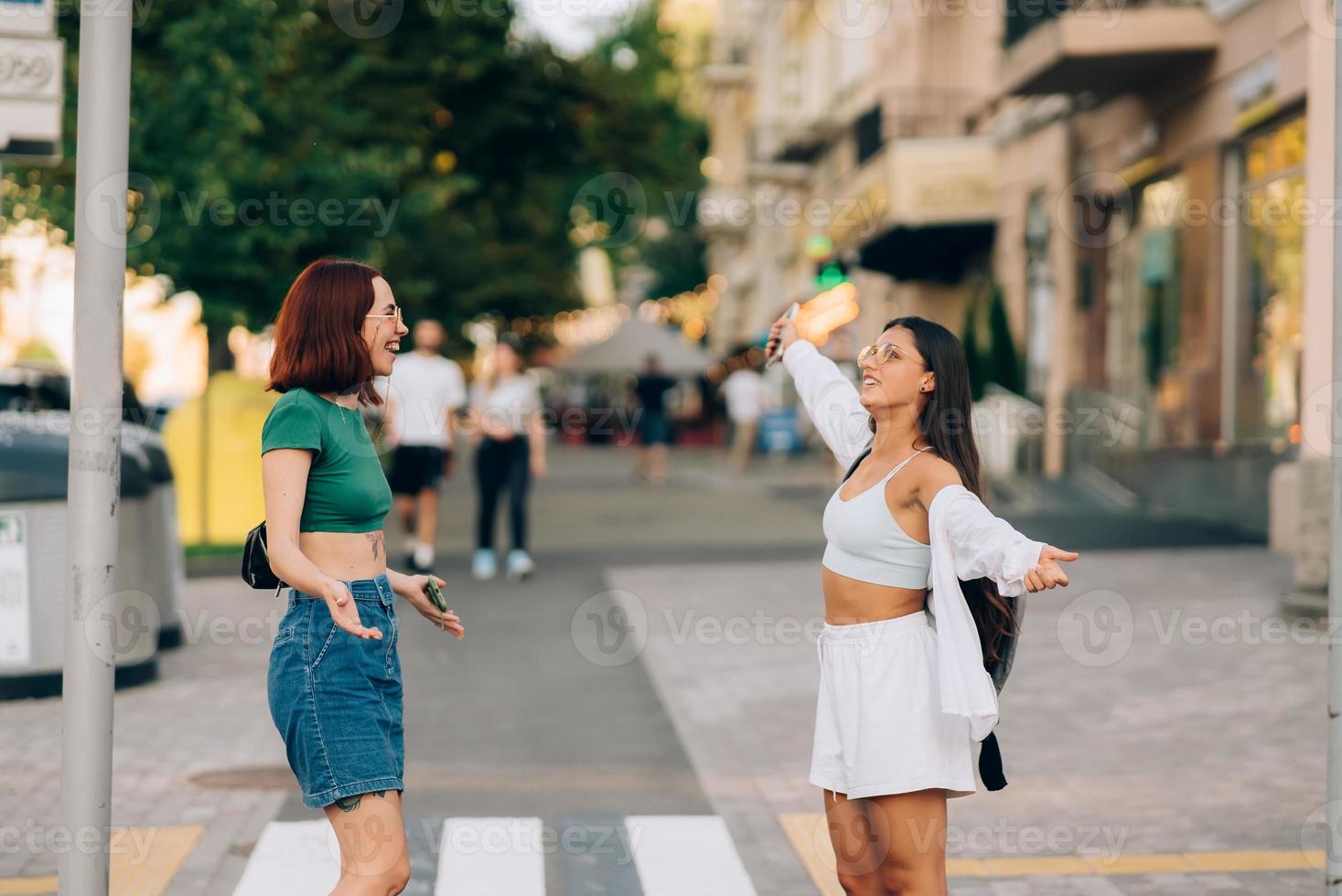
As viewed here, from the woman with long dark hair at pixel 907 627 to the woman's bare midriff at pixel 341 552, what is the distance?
1075 mm

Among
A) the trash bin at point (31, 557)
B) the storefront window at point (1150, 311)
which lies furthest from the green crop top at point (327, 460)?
the storefront window at point (1150, 311)

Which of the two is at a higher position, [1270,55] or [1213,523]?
[1270,55]

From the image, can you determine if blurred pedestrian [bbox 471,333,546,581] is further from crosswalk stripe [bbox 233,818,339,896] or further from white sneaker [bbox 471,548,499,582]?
crosswalk stripe [bbox 233,818,339,896]

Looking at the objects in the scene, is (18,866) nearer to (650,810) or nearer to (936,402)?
(650,810)

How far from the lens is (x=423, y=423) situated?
481 inches

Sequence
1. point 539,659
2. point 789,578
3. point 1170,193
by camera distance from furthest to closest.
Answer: point 1170,193, point 789,578, point 539,659

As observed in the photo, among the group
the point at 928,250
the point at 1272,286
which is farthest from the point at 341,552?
the point at 928,250

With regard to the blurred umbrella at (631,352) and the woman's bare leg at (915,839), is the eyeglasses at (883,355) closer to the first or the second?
the woman's bare leg at (915,839)

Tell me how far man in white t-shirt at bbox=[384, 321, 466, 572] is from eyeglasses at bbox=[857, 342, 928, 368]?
8.39 meters

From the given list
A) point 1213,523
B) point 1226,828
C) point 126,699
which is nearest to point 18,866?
point 126,699

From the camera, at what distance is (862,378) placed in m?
4.00

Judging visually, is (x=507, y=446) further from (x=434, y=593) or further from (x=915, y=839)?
(x=915, y=839)

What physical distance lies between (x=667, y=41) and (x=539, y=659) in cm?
3706

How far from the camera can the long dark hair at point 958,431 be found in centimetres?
388
